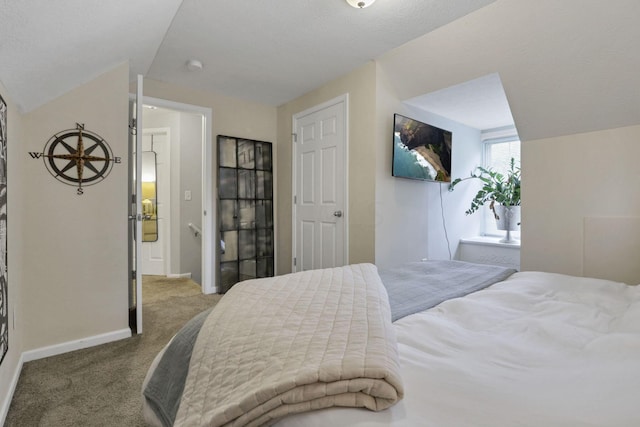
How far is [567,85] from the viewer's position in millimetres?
2193

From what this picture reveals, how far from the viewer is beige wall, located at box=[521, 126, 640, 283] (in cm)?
219

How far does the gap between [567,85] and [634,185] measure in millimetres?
817

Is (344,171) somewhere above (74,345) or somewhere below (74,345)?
above

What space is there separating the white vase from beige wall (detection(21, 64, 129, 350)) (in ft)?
12.7

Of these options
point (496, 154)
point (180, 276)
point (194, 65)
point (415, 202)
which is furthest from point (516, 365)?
point (180, 276)

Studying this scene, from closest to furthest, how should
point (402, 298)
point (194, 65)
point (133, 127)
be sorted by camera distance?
point (402, 298), point (133, 127), point (194, 65)

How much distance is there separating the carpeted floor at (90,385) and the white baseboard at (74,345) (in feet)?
0.15

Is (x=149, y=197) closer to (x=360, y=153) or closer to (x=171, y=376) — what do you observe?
(x=360, y=153)

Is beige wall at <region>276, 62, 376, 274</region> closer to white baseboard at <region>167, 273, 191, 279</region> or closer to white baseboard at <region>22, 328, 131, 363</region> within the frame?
white baseboard at <region>22, 328, 131, 363</region>

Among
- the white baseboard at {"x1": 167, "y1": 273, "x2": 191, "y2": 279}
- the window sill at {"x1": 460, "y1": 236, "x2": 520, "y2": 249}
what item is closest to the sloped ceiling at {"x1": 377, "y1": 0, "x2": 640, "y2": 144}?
the window sill at {"x1": 460, "y1": 236, "x2": 520, "y2": 249}

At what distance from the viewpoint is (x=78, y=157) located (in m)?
2.16

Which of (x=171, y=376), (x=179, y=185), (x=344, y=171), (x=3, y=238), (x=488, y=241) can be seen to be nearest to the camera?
(x=171, y=376)

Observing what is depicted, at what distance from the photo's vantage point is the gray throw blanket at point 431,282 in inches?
47.9

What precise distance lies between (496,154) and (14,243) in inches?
189
